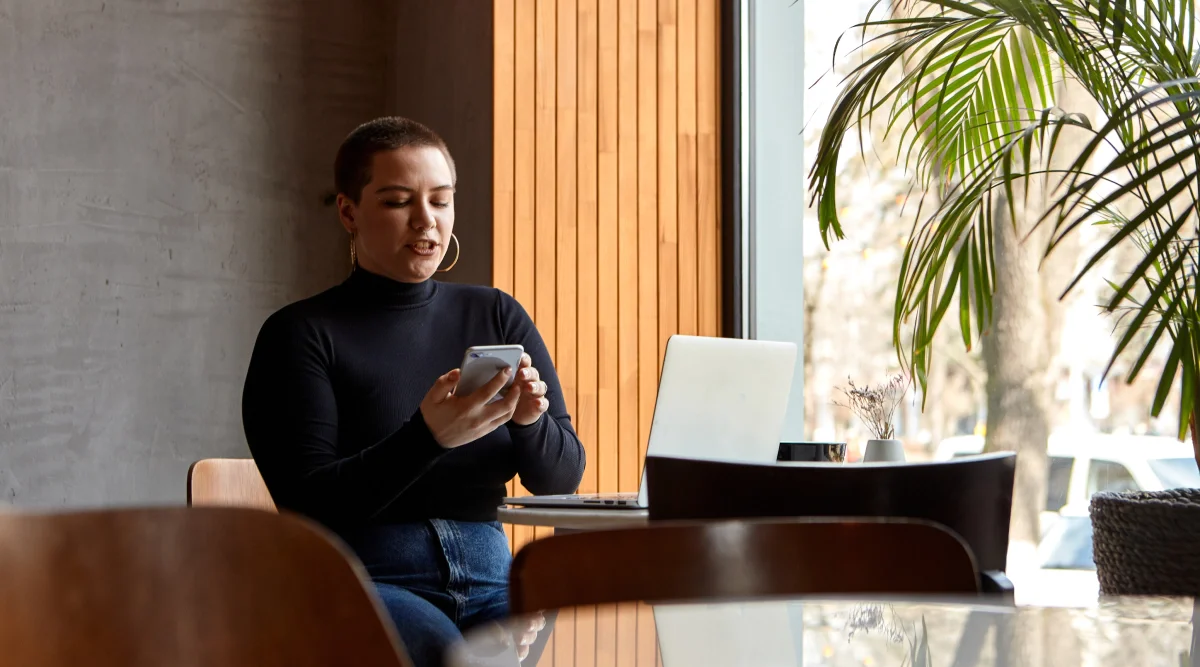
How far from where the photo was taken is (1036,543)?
3.34 metres

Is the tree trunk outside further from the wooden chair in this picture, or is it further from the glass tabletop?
the glass tabletop

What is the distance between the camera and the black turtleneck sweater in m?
2.07

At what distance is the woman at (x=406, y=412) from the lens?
6.67 ft

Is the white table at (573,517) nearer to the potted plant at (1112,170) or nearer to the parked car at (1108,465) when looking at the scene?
the potted plant at (1112,170)

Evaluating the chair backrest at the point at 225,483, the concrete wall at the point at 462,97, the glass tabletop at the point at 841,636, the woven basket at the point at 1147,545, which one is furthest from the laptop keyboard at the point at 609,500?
the concrete wall at the point at 462,97

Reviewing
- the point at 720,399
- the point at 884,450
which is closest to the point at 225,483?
the point at 720,399

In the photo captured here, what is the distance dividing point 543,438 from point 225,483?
100cm

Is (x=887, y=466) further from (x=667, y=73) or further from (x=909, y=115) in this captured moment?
(x=667, y=73)

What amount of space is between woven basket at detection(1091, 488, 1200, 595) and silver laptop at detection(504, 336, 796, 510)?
2.09 ft

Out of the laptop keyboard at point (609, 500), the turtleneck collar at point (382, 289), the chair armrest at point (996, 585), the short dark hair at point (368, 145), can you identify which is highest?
the short dark hair at point (368, 145)

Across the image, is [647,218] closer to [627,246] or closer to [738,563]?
[627,246]

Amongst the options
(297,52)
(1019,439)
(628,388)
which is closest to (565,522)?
(1019,439)

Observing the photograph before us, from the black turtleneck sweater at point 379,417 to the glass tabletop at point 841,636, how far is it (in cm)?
102

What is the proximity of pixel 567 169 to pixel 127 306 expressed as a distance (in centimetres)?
157
